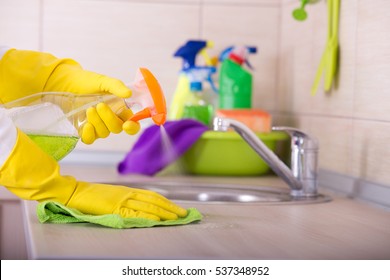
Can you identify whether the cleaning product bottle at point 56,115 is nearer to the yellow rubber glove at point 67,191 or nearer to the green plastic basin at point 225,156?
the yellow rubber glove at point 67,191

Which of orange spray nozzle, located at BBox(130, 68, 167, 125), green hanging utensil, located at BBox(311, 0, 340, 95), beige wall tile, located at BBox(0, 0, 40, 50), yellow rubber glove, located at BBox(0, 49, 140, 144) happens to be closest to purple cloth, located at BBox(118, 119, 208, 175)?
green hanging utensil, located at BBox(311, 0, 340, 95)

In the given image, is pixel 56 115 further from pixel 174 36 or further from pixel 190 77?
pixel 174 36

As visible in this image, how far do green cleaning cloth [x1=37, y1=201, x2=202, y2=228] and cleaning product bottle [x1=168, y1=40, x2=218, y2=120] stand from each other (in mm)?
899

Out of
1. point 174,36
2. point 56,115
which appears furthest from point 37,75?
point 174,36

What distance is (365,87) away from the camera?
157cm

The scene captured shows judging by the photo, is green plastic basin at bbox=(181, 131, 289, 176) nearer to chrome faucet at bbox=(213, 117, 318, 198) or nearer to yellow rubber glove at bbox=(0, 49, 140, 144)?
chrome faucet at bbox=(213, 117, 318, 198)

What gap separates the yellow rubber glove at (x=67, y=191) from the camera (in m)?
1.13

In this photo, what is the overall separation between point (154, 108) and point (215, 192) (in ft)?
2.15

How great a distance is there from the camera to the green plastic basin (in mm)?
1938

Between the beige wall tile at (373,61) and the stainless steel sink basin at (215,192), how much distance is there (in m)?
0.27

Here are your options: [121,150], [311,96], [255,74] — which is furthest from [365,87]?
[121,150]

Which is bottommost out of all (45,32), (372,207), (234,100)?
(372,207)
